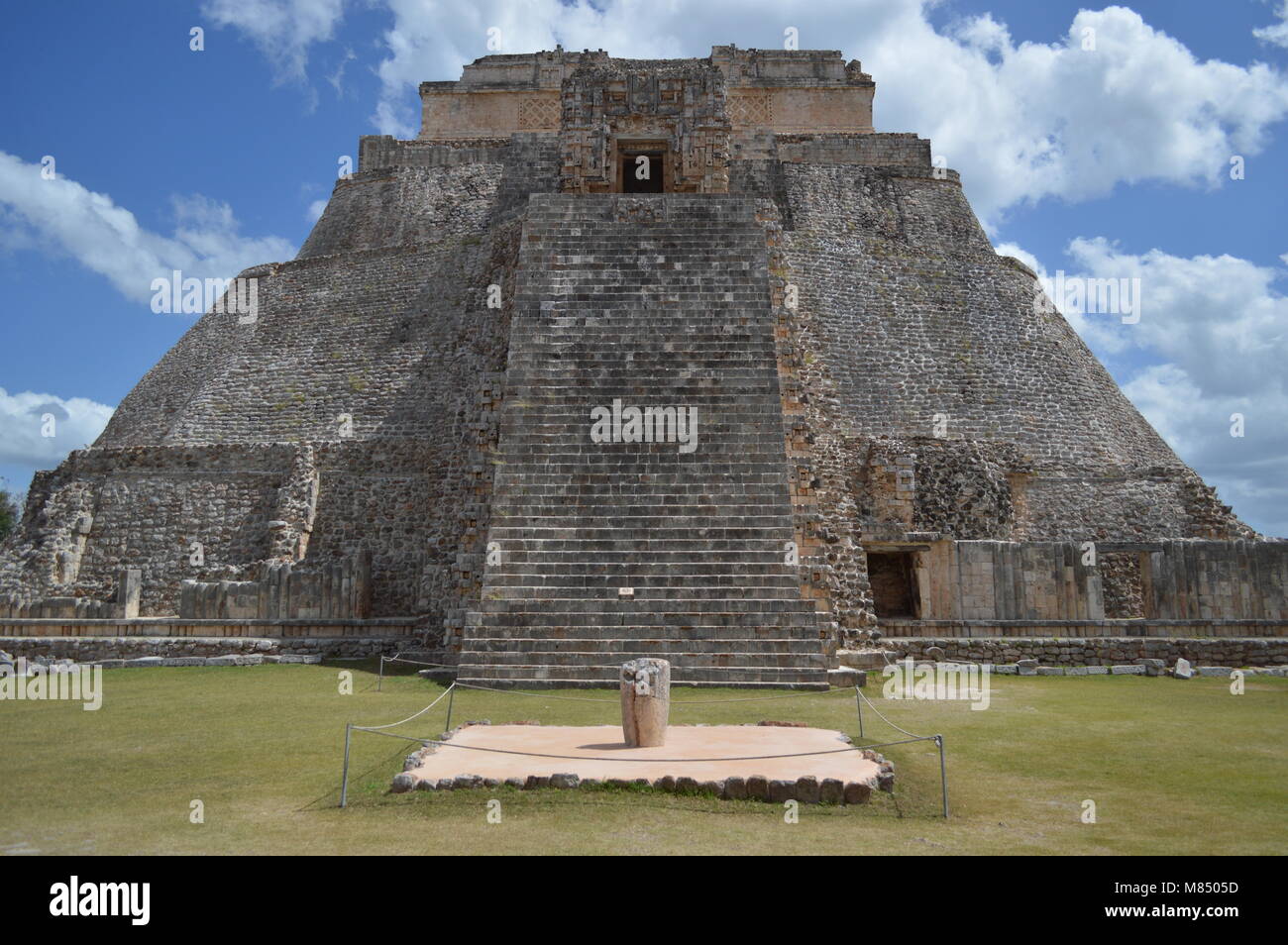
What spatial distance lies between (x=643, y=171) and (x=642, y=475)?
11523mm

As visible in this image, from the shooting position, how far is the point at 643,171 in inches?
851

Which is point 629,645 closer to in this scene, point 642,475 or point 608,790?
point 642,475

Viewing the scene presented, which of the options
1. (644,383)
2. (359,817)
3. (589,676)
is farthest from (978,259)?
(359,817)

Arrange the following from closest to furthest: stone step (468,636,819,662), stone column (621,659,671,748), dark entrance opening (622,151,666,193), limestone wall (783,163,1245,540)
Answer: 1. stone column (621,659,671,748)
2. stone step (468,636,819,662)
3. limestone wall (783,163,1245,540)
4. dark entrance opening (622,151,666,193)

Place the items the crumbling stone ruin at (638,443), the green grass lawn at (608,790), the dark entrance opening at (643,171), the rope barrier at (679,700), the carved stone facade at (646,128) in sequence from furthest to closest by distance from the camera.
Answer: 1. the dark entrance opening at (643,171)
2. the carved stone facade at (646,128)
3. the crumbling stone ruin at (638,443)
4. the rope barrier at (679,700)
5. the green grass lawn at (608,790)

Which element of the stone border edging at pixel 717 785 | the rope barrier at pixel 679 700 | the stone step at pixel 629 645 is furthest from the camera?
the stone step at pixel 629 645

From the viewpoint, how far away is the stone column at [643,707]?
6.75 meters

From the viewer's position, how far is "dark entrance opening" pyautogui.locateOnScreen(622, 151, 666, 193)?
21.3 m

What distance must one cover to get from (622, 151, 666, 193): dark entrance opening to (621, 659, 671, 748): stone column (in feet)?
52.0

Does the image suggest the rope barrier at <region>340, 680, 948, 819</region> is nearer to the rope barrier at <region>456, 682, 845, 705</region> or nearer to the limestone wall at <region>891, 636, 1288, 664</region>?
the rope barrier at <region>456, 682, 845, 705</region>

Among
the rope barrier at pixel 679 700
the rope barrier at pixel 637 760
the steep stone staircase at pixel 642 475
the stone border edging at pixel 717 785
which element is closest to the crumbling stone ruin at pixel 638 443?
the steep stone staircase at pixel 642 475

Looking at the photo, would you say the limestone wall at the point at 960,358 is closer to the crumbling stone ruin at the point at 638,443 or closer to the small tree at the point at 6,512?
the crumbling stone ruin at the point at 638,443

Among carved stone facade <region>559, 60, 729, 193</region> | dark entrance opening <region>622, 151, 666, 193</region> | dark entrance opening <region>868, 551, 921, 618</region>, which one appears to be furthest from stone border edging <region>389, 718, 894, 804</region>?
dark entrance opening <region>622, 151, 666, 193</region>

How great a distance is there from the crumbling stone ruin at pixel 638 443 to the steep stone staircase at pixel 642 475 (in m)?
0.04
